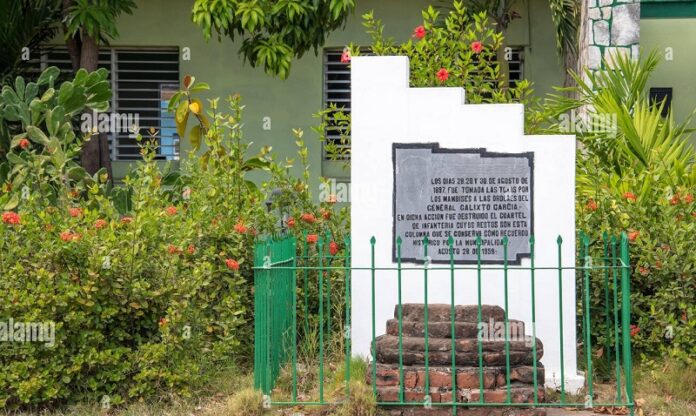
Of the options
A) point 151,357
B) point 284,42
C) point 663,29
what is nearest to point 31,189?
point 151,357

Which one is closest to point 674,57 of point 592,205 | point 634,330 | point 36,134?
point 592,205

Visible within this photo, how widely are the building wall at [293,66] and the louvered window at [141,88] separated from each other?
0.95ft

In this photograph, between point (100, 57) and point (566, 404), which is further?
point (100, 57)

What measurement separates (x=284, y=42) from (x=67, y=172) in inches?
179

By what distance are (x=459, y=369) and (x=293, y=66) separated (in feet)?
29.6

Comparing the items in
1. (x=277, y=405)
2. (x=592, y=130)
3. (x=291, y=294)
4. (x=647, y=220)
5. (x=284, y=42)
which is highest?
(x=284, y=42)

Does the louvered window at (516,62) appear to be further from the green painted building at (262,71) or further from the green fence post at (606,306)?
Result: the green fence post at (606,306)

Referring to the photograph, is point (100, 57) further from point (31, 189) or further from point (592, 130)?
point (592, 130)

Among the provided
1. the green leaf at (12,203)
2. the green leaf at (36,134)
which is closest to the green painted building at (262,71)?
the green leaf at (36,134)

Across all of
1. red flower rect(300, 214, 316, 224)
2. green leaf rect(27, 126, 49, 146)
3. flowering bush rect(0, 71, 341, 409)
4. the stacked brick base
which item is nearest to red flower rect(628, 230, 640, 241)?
the stacked brick base

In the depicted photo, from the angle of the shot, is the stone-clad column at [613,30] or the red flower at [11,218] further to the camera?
the stone-clad column at [613,30]

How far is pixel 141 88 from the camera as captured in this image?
15.2 m

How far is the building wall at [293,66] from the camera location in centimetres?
1494

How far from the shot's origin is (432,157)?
7.61 m
